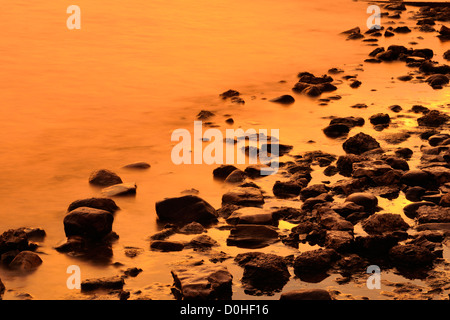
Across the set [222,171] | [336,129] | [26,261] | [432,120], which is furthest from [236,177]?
[432,120]

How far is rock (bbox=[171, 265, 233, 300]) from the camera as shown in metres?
3.43

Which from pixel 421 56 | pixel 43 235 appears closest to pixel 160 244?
pixel 43 235

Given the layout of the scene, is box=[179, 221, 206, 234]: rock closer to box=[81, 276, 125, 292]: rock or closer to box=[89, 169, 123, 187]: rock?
box=[81, 276, 125, 292]: rock

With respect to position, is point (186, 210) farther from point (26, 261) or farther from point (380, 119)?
point (380, 119)

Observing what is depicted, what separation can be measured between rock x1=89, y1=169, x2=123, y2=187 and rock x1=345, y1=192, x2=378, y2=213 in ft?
4.97

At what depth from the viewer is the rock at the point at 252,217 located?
434 centimetres

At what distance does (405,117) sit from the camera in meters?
6.69

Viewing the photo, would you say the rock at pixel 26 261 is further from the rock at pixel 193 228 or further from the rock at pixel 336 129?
the rock at pixel 336 129

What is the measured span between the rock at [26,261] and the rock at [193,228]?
0.81 metres

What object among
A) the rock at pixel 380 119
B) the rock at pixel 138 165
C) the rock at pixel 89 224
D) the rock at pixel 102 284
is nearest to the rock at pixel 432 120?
the rock at pixel 380 119

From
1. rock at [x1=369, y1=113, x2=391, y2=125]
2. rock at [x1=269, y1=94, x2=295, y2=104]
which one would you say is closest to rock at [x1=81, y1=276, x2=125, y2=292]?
rock at [x1=369, y1=113, x2=391, y2=125]
